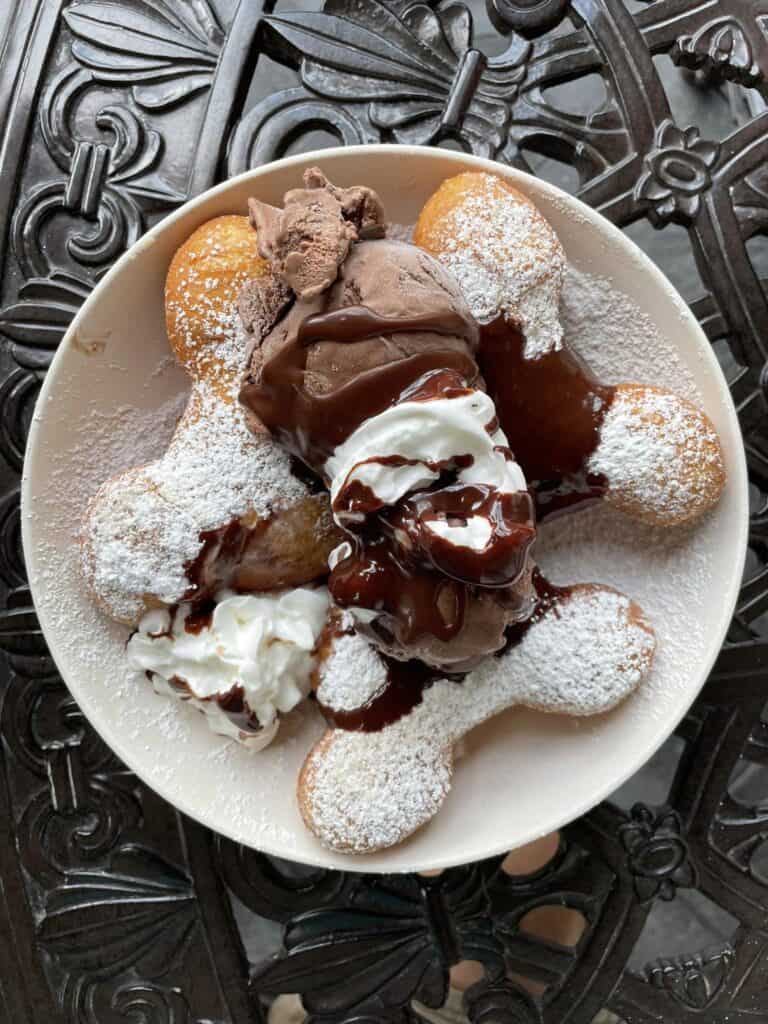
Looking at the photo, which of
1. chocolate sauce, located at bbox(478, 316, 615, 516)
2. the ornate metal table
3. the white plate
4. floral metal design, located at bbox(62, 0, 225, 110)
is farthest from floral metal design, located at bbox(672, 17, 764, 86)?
floral metal design, located at bbox(62, 0, 225, 110)

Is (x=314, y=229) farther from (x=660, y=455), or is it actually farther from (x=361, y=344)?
(x=660, y=455)

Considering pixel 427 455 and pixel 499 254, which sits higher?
pixel 499 254

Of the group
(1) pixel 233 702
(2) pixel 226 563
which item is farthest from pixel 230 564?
(1) pixel 233 702

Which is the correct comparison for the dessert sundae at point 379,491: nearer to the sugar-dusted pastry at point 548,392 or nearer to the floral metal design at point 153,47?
the sugar-dusted pastry at point 548,392

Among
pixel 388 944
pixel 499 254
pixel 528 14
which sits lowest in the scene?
pixel 388 944

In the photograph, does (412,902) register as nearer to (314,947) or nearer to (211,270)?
(314,947)

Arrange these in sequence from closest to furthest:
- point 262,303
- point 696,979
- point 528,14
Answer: point 262,303, point 528,14, point 696,979

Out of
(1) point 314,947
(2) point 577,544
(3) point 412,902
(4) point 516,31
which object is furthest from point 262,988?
(4) point 516,31

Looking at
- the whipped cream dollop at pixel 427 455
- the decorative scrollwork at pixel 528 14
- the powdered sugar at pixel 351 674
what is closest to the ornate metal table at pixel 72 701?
the decorative scrollwork at pixel 528 14
